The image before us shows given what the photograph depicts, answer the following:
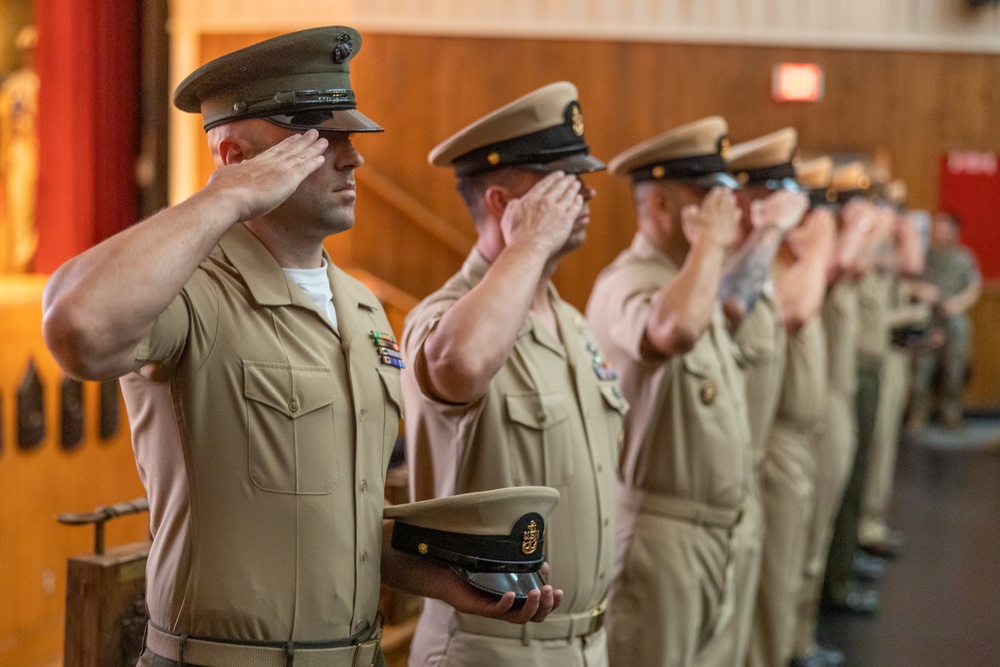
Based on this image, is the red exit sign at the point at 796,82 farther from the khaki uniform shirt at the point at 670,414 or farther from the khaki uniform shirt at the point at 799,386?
the khaki uniform shirt at the point at 670,414

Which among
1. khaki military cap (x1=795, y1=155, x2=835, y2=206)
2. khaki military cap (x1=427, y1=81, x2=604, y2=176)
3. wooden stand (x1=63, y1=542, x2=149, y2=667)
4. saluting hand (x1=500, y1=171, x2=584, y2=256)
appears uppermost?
khaki military cap (x1=795, y1=155, x2=835, y2=206)

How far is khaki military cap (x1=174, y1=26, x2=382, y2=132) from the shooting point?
153cm

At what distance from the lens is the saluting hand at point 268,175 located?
4.30ft

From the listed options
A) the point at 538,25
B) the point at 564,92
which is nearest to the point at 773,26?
the point at 538,25

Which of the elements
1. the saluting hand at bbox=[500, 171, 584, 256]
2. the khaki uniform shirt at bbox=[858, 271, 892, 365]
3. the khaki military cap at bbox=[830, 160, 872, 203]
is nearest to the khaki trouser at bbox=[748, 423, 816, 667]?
the khaki military cap at bbox=[830, 160, 872, 203]

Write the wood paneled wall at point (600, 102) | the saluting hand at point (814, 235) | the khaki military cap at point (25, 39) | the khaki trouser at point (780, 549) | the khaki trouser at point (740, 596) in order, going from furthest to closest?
the wood paneled wall at point (600, 102) → the khaki military cap at point (25, 39) → the saluting hand at point (814, 235) → the khaki trouser at point (780, 549) → the khaki trouser at point (740, 596)

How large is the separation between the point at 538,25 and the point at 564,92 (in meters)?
5.06

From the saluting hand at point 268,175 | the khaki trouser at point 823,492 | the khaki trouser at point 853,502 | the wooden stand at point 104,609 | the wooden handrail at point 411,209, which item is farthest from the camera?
the wooden handrail at point 411,209

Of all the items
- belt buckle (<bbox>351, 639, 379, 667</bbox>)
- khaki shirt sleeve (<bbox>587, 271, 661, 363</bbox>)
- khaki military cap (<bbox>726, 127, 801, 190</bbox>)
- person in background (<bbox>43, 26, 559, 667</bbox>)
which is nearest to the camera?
person in background (<bbox>43, 26, 559, 667</bbox>)

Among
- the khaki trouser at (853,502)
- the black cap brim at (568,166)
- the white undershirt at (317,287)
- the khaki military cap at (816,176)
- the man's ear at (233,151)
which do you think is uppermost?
the khaki military cap at (816,176)

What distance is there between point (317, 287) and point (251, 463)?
29cm

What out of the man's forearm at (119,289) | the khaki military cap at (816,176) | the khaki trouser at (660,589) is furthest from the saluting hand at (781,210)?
the man's forearm at (119,289)

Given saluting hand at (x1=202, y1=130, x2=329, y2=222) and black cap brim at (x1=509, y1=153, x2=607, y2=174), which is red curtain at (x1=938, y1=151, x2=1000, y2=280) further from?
A: saluting hand at (x1=202, y1=130, x2=329, y2=222)

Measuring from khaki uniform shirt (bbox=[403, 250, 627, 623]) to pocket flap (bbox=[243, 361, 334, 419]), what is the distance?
17.0 inches
